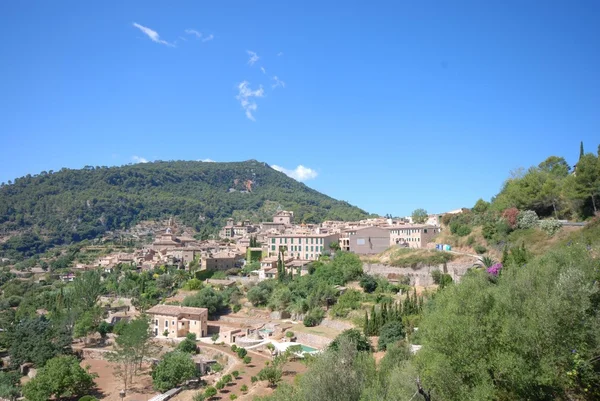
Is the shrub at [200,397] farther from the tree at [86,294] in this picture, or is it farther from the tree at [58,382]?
the tree at [86,294]

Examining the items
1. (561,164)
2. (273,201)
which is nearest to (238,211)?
(273,201)

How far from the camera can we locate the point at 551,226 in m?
35.2

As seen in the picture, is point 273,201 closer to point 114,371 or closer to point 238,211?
point 238,211

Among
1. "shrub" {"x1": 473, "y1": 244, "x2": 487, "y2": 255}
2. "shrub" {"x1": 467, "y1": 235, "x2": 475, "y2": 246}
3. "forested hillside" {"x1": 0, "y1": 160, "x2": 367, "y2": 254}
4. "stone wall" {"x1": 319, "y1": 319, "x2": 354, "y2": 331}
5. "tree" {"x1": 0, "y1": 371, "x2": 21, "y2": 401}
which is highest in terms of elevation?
"forested hillside" {"x1": 0, "y1": 160, "x2": 367, "y2": 254}

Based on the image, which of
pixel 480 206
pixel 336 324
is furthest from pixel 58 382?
pixel 480 206

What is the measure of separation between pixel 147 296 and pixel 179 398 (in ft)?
94.2

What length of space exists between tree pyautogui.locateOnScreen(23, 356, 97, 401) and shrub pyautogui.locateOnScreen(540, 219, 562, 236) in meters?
35.9

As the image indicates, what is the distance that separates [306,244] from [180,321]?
73.4 ft

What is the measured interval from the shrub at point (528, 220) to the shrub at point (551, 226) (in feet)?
5.56

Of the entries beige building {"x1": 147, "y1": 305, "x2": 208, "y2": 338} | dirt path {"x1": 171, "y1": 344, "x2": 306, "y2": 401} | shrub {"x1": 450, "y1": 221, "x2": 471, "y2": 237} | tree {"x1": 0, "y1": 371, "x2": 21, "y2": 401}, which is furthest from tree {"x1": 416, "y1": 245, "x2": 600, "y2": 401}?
beige building {"x1": 147, "y1": 305, "x2": 208, "y2": 338}

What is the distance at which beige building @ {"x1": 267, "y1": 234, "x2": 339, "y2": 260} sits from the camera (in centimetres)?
5978

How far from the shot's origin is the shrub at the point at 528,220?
3800 cm

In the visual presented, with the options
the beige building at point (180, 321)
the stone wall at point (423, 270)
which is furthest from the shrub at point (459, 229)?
the beige building at point (180, 321)

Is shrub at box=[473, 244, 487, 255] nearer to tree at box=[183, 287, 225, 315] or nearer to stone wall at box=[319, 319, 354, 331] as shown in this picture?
stone wall at box=[319, 319, 354, 331]
